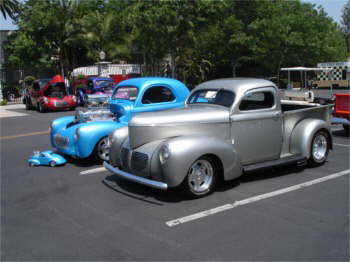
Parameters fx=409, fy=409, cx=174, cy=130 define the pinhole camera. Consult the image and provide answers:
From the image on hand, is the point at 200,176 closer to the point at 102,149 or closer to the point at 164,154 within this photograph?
the point at 164,154

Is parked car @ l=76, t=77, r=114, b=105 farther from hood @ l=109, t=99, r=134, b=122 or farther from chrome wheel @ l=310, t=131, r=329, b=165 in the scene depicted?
chrome wheel @ l=310, t=131, r=329, b=165

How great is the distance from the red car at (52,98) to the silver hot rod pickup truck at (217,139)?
42.8 ft

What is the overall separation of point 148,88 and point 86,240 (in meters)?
4.87

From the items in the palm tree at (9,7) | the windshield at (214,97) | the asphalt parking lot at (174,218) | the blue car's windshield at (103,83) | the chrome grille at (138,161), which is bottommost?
the asphalt parking lot at (174,218)

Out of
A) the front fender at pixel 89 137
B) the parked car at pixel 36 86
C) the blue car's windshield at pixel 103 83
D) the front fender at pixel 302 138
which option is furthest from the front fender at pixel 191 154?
the parked car at pixel 36 86

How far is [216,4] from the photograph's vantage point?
25.6 m

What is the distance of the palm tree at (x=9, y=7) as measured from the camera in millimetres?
26770

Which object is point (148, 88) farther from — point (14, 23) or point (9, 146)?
point (14, 23)

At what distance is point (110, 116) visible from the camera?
912 centimetres

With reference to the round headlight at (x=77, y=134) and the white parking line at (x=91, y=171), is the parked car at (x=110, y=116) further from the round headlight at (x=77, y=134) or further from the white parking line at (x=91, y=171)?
the white parking line at (x=91, y=171)

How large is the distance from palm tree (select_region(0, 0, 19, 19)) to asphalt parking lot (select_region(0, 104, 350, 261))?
889 inches

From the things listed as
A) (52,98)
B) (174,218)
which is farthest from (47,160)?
(52,98)

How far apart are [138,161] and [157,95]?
3.32 meters

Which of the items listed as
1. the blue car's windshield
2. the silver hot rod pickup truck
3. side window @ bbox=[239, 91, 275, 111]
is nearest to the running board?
the silver hot rod pickup truck
